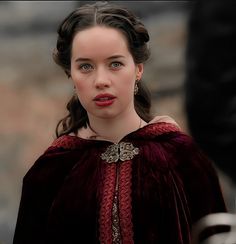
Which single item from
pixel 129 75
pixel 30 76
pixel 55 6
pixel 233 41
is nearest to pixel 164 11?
pixel 233 41

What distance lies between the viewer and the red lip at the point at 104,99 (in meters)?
1.34

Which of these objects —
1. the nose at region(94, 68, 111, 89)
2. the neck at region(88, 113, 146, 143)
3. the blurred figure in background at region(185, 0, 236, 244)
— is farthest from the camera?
the blurred figure in background at region(185, 0, 236, 244)

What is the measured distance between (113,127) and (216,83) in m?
0.73

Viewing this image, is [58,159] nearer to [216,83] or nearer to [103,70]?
[103,70]

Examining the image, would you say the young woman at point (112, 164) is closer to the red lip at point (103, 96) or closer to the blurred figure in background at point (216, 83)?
the red lip at point (103, 96)

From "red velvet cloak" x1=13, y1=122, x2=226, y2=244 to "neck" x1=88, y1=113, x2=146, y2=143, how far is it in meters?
0.02

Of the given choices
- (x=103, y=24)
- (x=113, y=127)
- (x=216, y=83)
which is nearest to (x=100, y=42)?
(x=103, y=24)

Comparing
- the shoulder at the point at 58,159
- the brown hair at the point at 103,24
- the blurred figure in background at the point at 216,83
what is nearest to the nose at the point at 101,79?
the brown hair at the point at 103,24

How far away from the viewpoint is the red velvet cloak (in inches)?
54.1

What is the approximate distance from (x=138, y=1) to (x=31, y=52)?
0.44 m

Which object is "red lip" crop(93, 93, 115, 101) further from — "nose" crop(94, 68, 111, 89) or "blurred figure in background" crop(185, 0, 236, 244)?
"blurred figure in background" crop(185, 0, 236, 244)

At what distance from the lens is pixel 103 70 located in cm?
133

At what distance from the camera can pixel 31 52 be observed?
210 centimetres

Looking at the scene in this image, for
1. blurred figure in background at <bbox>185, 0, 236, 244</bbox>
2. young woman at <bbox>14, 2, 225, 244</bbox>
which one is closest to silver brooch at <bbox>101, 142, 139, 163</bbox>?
young woman at <bbox>14, 2, 225, 244</bbox>
